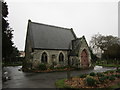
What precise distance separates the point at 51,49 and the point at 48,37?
3.24 metres

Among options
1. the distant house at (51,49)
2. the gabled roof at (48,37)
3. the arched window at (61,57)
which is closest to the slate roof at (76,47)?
the distant house at (51,49)

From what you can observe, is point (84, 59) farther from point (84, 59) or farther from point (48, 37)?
point (48, 37)

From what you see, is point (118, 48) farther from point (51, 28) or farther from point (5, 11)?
point (5, 11)

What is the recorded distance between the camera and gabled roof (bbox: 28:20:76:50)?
2361cm

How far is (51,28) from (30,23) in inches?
211

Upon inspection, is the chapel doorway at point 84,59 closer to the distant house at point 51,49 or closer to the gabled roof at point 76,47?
the distant house at point 51,49

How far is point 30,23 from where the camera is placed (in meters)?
25.5

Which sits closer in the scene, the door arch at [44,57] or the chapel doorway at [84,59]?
the door arch at [44,57]

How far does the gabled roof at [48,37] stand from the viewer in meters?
23.6

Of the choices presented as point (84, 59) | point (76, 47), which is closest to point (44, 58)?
point (76, 47)

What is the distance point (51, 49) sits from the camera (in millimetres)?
24156

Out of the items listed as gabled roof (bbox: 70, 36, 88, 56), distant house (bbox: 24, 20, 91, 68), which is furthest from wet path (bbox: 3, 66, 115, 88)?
gabled roof (bbox: 70, 36, 88, 56)

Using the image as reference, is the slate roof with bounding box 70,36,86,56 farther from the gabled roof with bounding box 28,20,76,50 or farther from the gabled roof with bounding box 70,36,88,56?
the gabled roof with bounding box 28,20,76,50

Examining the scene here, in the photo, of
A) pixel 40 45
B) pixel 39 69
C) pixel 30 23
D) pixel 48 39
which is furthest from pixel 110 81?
pixel 30 23
